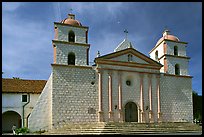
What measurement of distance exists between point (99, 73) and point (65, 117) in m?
5.20

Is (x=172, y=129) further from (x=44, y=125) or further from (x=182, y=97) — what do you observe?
(x=44, y=125)

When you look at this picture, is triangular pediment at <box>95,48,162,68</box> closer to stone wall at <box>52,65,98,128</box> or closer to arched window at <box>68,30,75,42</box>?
stone wall at <box>52,65,98,128</box>

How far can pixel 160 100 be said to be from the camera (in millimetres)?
26234

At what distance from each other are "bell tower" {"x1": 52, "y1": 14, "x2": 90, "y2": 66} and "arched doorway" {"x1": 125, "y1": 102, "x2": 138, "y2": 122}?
236 inches

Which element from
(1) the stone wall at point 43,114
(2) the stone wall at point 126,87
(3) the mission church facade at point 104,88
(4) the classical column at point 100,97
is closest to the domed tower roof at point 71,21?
(3) the mission church facade at point 104,88

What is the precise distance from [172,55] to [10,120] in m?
20.3

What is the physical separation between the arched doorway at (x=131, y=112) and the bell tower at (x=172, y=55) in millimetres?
5727

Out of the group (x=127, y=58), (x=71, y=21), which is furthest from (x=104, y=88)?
(x=71, y=21)

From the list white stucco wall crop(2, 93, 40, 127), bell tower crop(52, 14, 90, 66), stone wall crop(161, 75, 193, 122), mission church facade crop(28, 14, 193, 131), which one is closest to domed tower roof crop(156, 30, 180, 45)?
mission church facade crop(28, 14, 193, 131)

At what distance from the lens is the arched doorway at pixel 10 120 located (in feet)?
97.9

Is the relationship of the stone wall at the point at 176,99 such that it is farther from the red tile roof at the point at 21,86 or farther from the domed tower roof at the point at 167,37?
the red tile roof at the point at 21,86

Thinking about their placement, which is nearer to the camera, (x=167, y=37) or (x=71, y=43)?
(x=71, y=43)

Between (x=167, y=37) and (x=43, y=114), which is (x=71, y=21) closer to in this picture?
(x=43, y=114)

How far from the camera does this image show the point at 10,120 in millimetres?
30219
